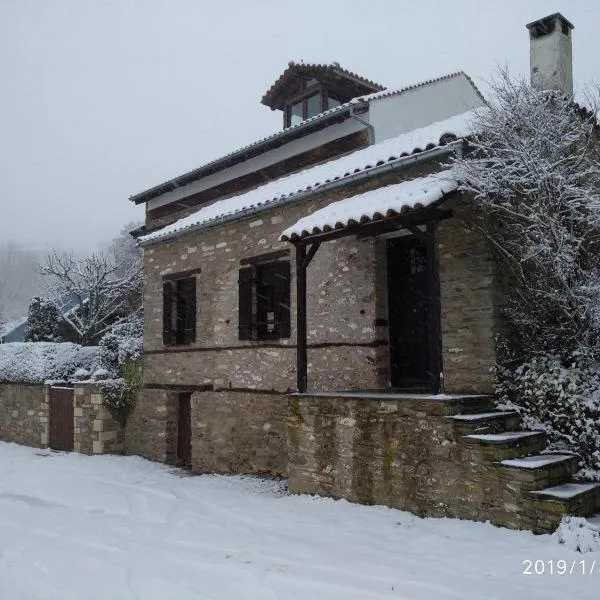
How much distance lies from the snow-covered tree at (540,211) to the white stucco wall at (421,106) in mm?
3492

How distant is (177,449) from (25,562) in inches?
245

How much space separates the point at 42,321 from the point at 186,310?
432 inches

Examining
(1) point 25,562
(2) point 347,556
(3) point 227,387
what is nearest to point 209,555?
(2) point 347,556

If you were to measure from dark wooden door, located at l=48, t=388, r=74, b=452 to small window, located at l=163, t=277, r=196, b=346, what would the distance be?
3264 mm

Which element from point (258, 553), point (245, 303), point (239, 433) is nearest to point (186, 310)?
point (245, 303)

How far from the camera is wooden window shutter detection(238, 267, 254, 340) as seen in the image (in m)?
9.80

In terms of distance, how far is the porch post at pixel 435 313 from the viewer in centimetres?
595

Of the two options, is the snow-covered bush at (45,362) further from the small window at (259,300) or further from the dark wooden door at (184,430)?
the small window at (259,300)

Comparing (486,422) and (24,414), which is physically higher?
(486,422)

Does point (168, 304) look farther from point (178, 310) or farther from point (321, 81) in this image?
point (321, 81)

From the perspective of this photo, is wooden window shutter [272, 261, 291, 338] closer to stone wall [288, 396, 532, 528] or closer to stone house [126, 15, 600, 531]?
stone house [126, 15, 600, 531]

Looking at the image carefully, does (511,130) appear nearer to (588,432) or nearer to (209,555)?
(588,432)

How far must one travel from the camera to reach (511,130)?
6.38m

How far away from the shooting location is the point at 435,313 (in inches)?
238
